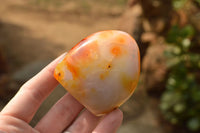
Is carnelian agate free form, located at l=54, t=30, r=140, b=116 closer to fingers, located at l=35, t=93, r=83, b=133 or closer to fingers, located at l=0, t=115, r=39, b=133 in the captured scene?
fingers, located at l=35, t=93, r=83, b=133

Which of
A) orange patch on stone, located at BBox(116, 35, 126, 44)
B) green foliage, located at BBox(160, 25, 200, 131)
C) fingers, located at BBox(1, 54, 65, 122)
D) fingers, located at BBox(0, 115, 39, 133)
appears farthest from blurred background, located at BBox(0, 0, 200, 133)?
fingers, located at BBox(0, 115, 39, 133)

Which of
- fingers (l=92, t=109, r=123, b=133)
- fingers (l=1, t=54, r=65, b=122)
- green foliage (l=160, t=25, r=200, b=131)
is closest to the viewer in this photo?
fingers (l=92, t=109, r=123, b=133)

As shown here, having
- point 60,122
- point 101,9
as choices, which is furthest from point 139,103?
point 101,9

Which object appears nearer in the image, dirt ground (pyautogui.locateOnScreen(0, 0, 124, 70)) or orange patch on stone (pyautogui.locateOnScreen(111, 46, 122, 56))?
orange patch on stone (pyautogui.locateOnScreen(111, 46, 122, 56))

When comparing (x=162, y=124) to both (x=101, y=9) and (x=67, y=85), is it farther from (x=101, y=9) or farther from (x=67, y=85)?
(x=101, y=9)

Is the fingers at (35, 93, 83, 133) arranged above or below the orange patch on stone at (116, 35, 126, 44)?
below

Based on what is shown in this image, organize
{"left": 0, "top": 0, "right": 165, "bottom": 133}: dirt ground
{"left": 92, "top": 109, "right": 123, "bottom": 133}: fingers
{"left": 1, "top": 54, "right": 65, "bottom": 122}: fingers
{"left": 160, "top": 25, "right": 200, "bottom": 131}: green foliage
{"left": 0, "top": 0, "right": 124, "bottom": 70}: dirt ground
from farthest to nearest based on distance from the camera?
1. {"left": 0, "top": 0, "right": 124, "bottom": 70}: dirt ground
2. {"left": 0, "top": 0, "right": 165, "bottom": 133}: dirt ground
3. {"left": 160, "top": 25, "right": 200, "bottom": 131}: green foliage
4. {"left": 1, "top": 54, "right": 65, "bottom": 122}: fingers
5. {"left": 92, "top": 109, "right": 123, "bottom": 133}: fingers

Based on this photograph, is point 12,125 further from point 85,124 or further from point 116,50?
Result: point 116,50

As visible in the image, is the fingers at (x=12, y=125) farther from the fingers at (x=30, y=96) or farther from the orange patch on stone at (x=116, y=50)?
the orange patch on stone at (x=116, y=50)
